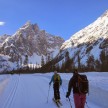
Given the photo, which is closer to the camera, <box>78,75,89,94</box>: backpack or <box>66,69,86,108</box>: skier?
<box>78,75,89,94</box>: backpack

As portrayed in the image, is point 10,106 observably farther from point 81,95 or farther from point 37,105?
point 81,95

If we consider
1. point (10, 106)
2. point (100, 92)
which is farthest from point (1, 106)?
point (100, 92)

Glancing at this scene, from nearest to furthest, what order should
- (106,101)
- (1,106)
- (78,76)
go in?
(78,76) → (106,101) → (1,106)

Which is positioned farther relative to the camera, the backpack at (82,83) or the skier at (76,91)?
the skier at (76,91)

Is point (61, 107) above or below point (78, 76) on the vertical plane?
below

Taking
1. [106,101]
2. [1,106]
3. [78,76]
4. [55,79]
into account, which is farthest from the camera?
[55,79]

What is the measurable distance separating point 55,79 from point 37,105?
2.05 meters

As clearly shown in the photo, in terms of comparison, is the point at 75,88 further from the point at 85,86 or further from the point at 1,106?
the point at 1,106

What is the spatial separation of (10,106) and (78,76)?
6.60 m

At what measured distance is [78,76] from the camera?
11.3 m

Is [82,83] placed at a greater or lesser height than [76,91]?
greater

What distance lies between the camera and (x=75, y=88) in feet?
37.5

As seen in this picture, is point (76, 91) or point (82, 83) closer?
point (82, 83)

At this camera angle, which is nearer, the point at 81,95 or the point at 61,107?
the point at 81,95
